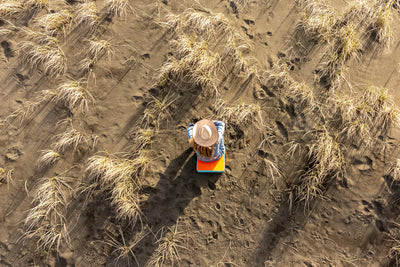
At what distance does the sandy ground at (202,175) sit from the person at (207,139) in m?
0.75

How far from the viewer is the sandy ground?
13.4 ft

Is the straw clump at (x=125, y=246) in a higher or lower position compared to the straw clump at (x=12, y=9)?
lower

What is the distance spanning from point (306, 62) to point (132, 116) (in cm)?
363

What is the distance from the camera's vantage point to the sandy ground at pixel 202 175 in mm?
4086

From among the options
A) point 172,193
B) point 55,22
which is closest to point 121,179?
point 172,193

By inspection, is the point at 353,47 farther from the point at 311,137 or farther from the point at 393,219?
the point at 393,219

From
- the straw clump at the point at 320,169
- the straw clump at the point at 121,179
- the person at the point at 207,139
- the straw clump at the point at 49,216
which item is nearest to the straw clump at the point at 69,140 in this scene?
the straw clump at the point at 121,179

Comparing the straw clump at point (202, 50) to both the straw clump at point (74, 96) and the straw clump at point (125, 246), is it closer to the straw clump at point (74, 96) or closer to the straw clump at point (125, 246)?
the straw clump at point (74, 96)

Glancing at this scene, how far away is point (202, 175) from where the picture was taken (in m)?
4.38

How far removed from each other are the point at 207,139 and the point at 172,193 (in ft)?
4.92

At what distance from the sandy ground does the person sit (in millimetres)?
752

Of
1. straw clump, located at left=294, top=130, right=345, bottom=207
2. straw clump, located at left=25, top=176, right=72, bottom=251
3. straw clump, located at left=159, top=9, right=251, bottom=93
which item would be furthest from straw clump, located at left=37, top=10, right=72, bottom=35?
straw clump, located at left=294, top=130, right=345, bottom=207

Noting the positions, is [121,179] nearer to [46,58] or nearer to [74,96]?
[74,96]

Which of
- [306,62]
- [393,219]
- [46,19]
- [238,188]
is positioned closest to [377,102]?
[306,62]
